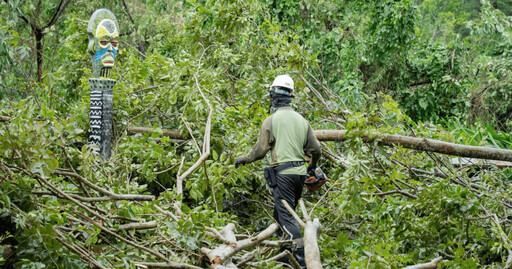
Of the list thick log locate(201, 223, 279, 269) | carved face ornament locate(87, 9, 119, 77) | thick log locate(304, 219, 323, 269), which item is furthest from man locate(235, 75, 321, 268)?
carved face ornament locate(87, 9, 119, 77)

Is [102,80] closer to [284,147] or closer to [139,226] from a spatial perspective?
[284,147]

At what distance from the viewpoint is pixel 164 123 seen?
7.15 m

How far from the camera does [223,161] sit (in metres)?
6.12

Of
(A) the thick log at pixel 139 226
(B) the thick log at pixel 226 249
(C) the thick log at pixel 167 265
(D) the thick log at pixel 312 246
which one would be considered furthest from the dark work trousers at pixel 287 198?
(C) the thick log at pixel 167 265

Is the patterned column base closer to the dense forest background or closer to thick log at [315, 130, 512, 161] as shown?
the dense forest background

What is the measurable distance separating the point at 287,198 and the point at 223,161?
4.24ft

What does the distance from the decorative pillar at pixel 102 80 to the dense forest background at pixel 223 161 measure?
26cm

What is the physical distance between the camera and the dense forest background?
380 cm

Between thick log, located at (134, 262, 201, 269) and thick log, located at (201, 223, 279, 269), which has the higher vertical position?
thick log, located at (201, 223, 279, 269)

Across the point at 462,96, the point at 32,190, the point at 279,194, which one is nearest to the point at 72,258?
the point at 32,190

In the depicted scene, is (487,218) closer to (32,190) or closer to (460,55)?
(32,190)

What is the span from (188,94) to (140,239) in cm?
217

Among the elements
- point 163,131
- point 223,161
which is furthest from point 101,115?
point 223,161

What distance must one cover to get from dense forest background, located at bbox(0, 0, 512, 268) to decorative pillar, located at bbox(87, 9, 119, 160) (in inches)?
10.4
